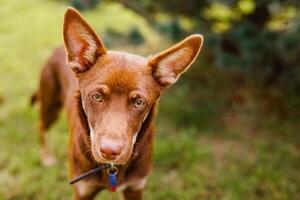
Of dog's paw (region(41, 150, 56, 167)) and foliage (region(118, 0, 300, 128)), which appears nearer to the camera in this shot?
dog's paw (region(41, 150, 56, 167))

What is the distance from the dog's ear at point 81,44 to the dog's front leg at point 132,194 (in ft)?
3.81

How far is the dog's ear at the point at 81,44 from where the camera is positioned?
10.1 ft

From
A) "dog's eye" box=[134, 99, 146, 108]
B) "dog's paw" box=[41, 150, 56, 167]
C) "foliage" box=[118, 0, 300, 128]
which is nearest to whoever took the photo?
"dog's eye" box=[134, 99, 146, 108]

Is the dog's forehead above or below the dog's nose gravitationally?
above

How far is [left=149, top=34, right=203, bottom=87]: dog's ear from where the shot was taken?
3092 millimetres

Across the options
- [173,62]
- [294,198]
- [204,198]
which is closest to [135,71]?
[173,62]

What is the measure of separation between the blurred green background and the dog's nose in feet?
6.36

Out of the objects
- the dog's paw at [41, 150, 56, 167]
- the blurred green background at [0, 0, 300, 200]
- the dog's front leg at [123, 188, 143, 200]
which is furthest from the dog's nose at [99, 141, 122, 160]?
the dog's paw at [41, 150, 56, 167]

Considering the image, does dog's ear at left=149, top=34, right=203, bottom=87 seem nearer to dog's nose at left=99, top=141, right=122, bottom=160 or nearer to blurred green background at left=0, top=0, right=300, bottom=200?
dog's nose at left=99, top=141, right=122, bottom=160

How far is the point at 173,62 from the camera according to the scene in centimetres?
321

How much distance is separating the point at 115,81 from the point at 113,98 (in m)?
0.11

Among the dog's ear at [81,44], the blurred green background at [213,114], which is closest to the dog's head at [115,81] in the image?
the dog's ear at [81,44]

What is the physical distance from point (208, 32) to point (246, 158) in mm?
1627

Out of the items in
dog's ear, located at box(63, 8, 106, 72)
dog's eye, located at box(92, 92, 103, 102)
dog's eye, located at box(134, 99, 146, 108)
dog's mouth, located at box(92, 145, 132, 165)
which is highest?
dog's ear, located at box(63, 8, 106, 72)
